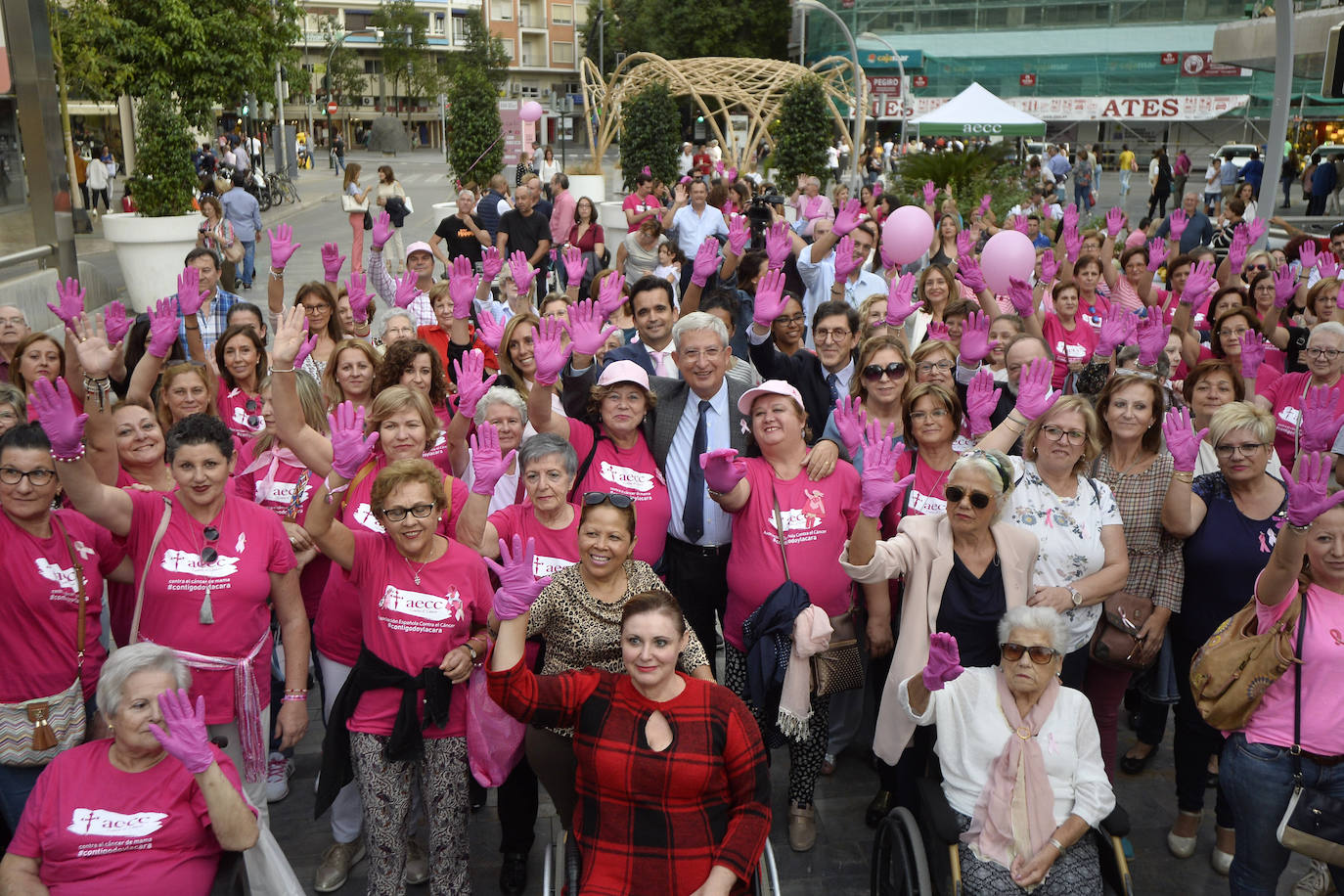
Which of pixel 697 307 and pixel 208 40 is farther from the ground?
pixel 208 40

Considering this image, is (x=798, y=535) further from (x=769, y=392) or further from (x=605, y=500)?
(x=605, y=500)

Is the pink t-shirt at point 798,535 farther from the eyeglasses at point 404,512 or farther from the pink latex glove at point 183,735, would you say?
the pink latex glove at point 183,735

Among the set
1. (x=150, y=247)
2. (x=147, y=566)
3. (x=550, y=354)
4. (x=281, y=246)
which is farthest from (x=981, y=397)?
(x=150, y=247)

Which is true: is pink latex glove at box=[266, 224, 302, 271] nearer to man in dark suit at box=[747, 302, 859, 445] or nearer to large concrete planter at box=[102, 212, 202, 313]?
man in dark suit at box=[747, 302, 859, 445]

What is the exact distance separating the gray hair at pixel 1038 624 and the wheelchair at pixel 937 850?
1.73 feet

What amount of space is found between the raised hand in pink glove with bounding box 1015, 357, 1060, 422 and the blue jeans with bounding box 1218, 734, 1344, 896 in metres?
1.39

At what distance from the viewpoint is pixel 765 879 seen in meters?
3.25

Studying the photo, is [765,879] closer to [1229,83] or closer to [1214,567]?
[1214,567]

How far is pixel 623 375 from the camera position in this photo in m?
4.35

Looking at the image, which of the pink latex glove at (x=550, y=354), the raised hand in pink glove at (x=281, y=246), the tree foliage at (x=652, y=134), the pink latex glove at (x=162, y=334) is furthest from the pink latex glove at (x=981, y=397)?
the tree foliage at (x=652, y=134)

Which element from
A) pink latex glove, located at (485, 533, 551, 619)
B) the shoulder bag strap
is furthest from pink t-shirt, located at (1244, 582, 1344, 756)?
the shoulder bag strap

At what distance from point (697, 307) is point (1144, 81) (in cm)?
4797

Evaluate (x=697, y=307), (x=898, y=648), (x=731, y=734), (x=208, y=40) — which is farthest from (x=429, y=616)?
(x=208, y=40)

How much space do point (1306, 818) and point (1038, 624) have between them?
1.05m
